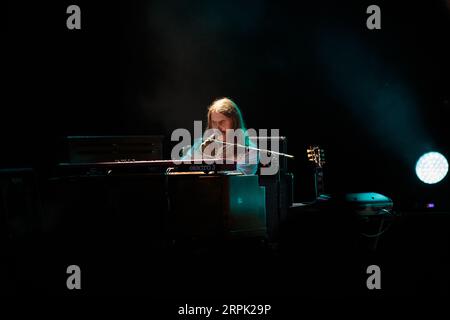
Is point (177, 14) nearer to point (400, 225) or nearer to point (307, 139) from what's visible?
point (307, 139)

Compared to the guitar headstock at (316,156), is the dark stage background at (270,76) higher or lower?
higher

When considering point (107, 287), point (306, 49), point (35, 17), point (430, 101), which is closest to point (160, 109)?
point (35, 17)

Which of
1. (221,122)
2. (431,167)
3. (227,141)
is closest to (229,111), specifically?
(221,122)

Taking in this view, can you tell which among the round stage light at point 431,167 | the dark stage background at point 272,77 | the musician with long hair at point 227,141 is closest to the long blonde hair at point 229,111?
the musician with long hair at point 227,141

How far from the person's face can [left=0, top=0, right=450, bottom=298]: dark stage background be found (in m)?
0.84

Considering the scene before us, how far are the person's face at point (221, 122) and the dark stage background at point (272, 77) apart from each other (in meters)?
0.84

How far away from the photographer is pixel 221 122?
3.64 metres

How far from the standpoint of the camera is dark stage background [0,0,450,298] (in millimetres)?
4027

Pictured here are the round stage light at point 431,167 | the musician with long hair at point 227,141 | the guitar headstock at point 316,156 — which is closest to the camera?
the musician with long hair at point 227,141

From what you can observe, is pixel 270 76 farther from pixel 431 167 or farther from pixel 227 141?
pixel 431 167

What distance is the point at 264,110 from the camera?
4.46 meters

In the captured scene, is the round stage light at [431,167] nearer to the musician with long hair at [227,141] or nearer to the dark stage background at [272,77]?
the dark stage background at [272,77]

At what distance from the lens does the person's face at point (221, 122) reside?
11.9ft
